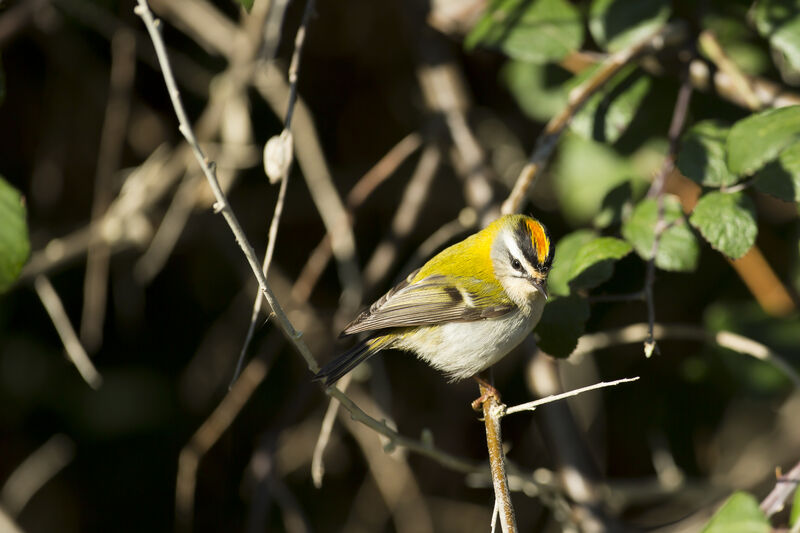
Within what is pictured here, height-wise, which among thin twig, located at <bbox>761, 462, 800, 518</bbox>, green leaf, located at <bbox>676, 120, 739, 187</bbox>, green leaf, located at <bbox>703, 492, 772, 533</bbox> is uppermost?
green leaf, located at <bbox>676, 120, 739, 187</bbox>

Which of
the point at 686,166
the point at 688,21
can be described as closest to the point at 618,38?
the point at 688,21

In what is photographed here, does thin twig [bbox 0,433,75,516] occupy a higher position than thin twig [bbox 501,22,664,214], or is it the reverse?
thin twig [bbox 501,22,664,214]

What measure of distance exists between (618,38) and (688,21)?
421mm

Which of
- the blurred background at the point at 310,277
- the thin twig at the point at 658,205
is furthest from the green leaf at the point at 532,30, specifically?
the thin twig at the point at 658,205

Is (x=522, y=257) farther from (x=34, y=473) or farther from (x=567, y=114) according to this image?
(x=34, y=473)

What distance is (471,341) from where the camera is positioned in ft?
7.57

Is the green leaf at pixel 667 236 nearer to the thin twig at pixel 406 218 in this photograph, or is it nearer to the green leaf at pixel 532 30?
the green leaf at pixel 532 30

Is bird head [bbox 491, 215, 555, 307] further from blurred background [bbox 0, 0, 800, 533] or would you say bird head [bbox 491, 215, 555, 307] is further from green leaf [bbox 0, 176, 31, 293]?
green leaf [bbox 0, 176, 31, 293]

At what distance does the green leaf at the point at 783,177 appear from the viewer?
1713 mm

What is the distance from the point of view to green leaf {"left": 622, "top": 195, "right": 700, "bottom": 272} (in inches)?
75.5

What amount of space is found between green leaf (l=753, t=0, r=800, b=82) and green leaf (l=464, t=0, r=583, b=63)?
0.53 m

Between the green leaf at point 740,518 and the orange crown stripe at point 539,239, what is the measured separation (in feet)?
3.15

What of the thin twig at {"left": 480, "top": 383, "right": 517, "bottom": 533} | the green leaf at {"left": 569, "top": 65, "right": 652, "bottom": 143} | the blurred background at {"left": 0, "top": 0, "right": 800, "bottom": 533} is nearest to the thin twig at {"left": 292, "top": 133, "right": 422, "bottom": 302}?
the blurred background at {"left": 0, "top": 0, "right": 800, "bottom": 533}

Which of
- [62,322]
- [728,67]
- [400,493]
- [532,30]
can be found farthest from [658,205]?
[62,322]
